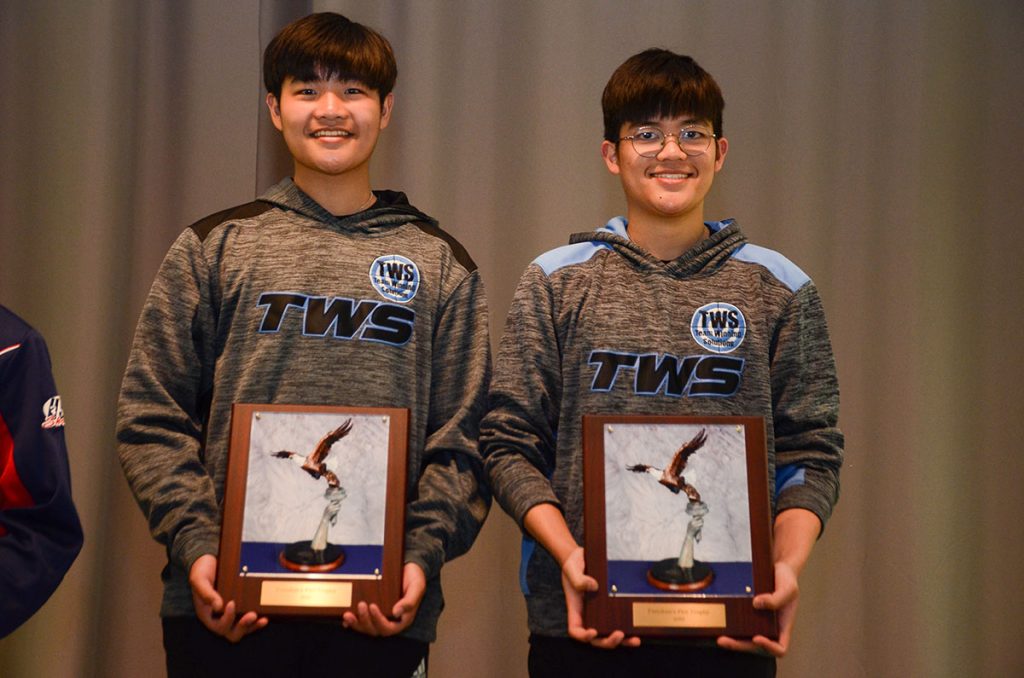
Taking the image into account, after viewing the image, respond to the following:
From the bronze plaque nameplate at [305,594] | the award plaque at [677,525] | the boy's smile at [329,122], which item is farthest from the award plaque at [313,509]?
the boy's smile at [329,122]

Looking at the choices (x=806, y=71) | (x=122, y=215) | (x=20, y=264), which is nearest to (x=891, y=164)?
(x=806, y=71)

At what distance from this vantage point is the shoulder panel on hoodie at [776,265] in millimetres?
2180

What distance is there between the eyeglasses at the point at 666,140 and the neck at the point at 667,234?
14cm

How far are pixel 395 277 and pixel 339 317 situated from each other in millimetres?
153

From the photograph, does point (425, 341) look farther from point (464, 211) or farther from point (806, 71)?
point (806, 71)

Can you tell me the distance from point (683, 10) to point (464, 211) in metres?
0.98

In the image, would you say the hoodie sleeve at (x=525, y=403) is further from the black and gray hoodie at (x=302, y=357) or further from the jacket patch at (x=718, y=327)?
the jacket patch at (x=718, y=327)

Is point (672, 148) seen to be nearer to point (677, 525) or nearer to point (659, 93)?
point (659, 93)

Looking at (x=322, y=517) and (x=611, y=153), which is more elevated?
(x=611, y=153)

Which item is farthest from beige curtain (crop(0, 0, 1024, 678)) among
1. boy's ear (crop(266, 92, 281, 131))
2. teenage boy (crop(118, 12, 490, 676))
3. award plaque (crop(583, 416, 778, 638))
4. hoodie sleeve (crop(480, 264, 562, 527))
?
award plaque (crop(583, 416, 778, 638))

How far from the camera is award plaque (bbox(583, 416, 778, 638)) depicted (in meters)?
1.83

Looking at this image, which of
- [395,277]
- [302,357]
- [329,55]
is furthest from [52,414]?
[329,55]

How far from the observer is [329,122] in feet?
7.23

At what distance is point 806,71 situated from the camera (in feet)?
10.9
